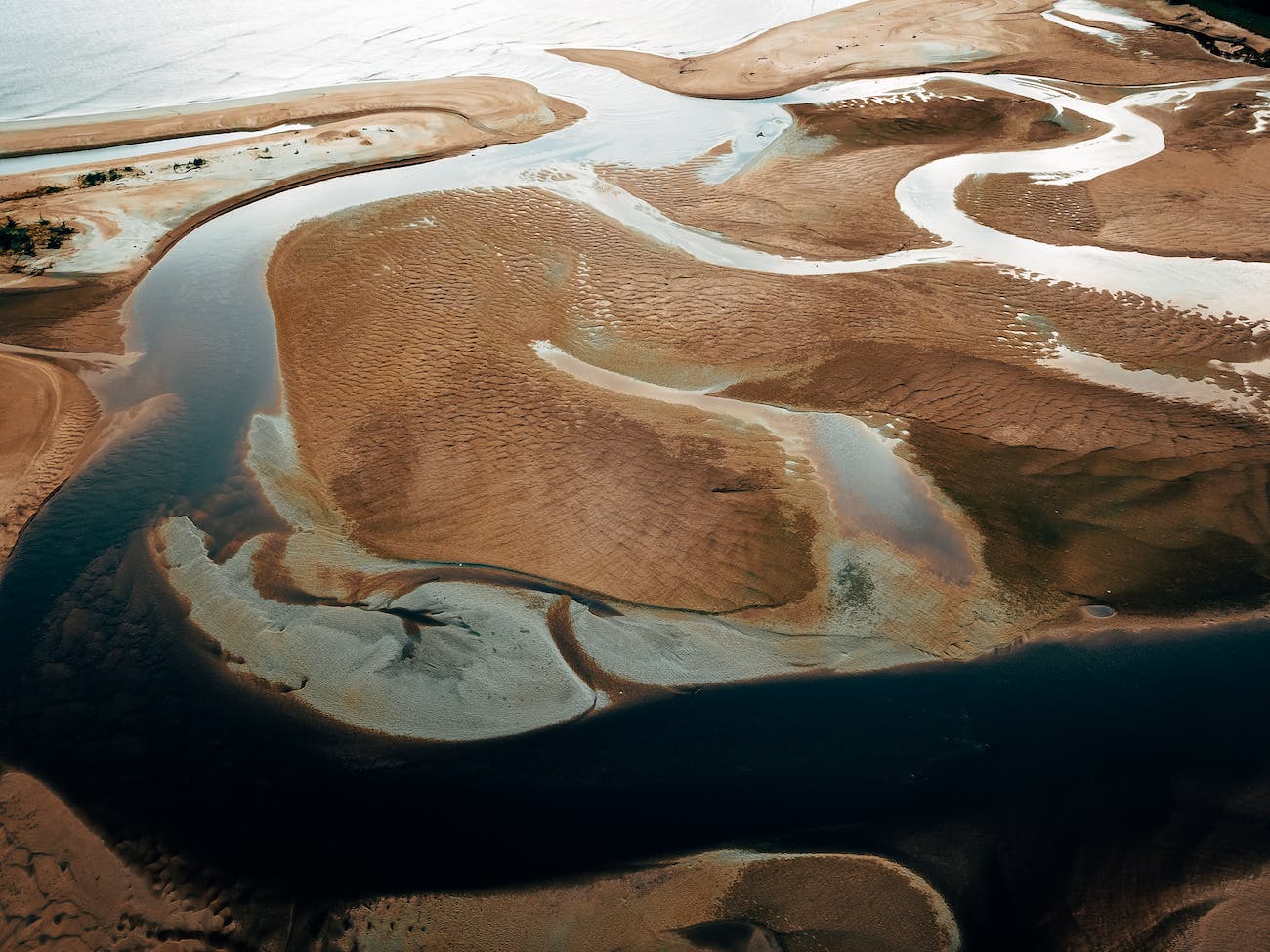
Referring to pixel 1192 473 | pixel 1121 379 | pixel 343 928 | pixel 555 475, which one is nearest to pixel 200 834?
pixel 343 928

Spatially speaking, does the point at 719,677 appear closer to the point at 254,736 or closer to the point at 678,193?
the point at 254,736

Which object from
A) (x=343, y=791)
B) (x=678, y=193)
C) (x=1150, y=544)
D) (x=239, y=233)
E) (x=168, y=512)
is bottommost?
(x=1150, y=544)

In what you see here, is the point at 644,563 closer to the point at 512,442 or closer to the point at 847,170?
the point at 512,442

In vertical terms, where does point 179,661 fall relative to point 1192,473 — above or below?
above

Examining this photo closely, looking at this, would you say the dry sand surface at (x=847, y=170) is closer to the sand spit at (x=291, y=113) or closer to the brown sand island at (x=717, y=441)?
the brown sand island at (x=717, y=441)

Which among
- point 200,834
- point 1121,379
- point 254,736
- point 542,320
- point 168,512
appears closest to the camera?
point 200,834

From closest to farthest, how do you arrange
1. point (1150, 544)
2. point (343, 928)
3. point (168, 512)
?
point (343, 928) < point (1150, 544) < point (168, 512)
